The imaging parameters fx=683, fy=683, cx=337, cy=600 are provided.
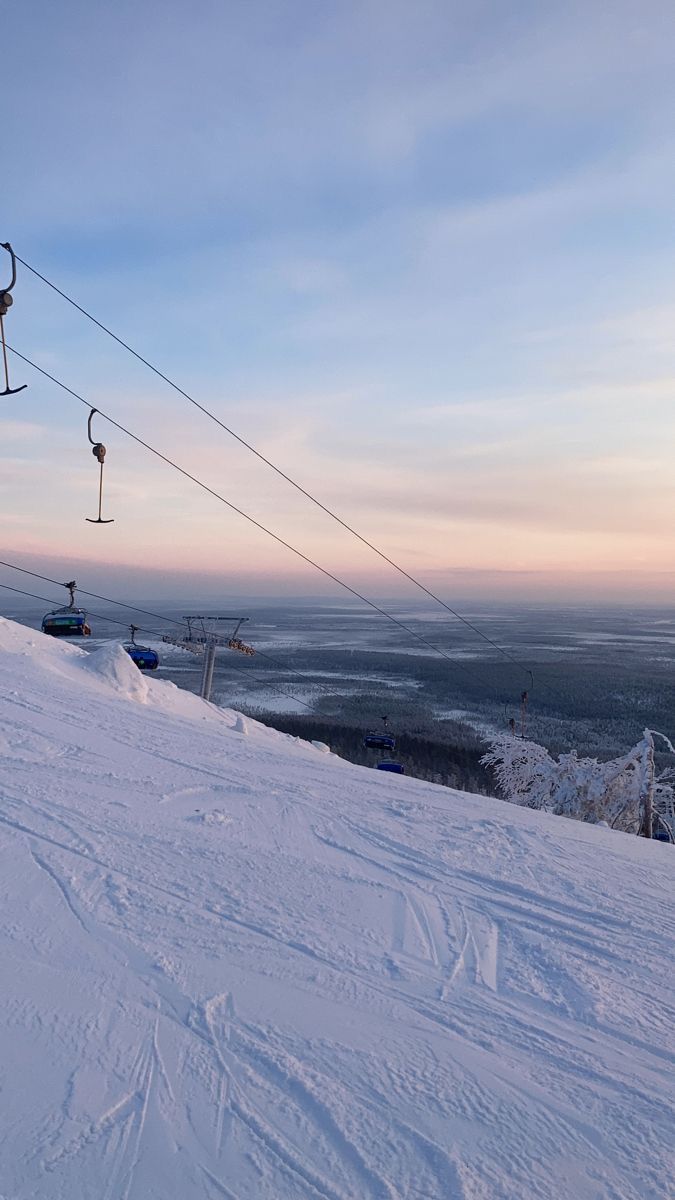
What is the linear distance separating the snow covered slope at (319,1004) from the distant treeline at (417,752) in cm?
3084

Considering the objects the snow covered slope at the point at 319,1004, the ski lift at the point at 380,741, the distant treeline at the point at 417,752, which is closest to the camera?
the snow covered slope at the point at 319,1004

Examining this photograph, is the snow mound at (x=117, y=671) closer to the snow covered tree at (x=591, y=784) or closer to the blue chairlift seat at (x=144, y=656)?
the blue chairlift seat at (x=144, y=656)

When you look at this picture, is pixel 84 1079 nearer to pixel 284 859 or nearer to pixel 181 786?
pixel 284 859

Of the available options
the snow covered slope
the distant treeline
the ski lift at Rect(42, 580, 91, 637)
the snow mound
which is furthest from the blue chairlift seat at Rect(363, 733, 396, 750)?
the snow covered slope

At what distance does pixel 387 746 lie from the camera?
2169 centimetres

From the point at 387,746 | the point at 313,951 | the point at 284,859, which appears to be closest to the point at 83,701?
the point at 284,859

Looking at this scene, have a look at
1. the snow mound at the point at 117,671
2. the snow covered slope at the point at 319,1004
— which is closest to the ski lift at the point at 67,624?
the snow mound at the point at 117,671

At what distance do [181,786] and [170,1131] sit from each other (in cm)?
400

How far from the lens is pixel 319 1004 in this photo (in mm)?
3084

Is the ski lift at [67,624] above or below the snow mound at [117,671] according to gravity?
above

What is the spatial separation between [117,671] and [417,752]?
32.5 metres

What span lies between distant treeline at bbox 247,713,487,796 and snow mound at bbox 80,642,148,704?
24905mm

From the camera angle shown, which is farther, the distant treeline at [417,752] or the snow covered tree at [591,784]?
the distant treeline at [417,752]

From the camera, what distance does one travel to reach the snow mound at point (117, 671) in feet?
36.2
